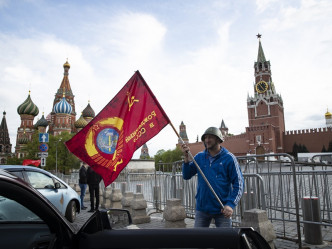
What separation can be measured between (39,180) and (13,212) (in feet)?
17.7

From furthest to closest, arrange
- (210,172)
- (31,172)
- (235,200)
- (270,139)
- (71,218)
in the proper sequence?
(270,139) < (71,218) < (31,172) < (210,172) < (235,200)

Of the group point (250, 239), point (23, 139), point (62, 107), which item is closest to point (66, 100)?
point (62, 107)

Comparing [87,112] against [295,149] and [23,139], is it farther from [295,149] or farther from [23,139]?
[295,149]

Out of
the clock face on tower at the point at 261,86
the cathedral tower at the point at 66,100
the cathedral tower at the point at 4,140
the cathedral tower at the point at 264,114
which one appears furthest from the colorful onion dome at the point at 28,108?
the clock face on tower at the point at 261,86

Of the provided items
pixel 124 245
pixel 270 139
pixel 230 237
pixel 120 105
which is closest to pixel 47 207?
pixel 124 245

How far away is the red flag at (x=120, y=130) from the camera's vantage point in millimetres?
3645

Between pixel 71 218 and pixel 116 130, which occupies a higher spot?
pixel 116 130

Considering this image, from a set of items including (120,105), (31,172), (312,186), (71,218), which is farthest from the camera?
(71,218)

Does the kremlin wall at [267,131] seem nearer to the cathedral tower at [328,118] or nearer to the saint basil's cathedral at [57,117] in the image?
the cathedral tower at [328,118]

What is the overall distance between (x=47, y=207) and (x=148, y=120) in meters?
2.45

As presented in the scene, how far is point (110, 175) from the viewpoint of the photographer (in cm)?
358

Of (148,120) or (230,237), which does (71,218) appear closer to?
(148,120)

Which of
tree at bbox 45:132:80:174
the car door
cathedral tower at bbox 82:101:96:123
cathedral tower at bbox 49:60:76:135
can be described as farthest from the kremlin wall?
the car door

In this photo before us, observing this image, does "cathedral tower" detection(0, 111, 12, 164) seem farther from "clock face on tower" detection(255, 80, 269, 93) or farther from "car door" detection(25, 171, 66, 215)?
"car door" detection(25, 171, 66, 215)
